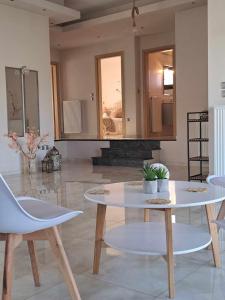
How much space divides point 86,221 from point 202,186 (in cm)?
158

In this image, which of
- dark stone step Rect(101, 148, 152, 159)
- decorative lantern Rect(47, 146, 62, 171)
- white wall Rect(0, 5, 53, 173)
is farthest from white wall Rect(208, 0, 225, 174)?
white wall Rect(0, 5, 53, 173)

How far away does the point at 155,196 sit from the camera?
8.03 ft

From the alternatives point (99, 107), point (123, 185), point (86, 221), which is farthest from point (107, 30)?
point (123, 185)

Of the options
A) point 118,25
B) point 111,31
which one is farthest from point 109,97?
point 118,25

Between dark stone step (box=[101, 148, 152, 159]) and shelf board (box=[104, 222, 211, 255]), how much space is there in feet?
20.5

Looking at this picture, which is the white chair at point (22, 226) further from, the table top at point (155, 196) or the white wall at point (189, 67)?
the white wall at point (189, 67)

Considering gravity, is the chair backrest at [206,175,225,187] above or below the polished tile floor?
above

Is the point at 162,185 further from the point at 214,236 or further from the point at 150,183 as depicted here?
the point at 214,236

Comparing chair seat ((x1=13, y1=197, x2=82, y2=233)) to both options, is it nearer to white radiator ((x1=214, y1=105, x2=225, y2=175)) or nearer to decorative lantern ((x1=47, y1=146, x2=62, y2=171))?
white radiator ((x1=214, y1=105, x2=225, y2=175))

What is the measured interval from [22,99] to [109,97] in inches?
190

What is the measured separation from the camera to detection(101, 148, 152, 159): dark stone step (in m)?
9.09

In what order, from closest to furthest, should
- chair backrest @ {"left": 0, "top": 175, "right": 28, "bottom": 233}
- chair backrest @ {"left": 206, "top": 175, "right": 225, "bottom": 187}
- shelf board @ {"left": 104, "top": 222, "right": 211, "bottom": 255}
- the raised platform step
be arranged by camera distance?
chair backrest @ {"left": 0, "top": 175, "right": 28, "bottom": 233}
shelf board @ {"left": 104, "top": 222, "right": 211, "bottom": 255}
chair backrest @ {"left": 206, "top": 175, "right": 225, "bottom": 187}
the raised platform step

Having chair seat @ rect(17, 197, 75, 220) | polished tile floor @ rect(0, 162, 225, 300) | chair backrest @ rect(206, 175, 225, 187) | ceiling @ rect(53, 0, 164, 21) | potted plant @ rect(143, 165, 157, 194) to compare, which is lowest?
polished tile floor @ rect(0, 162, 225, 300)

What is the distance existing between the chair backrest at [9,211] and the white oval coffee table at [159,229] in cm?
66
